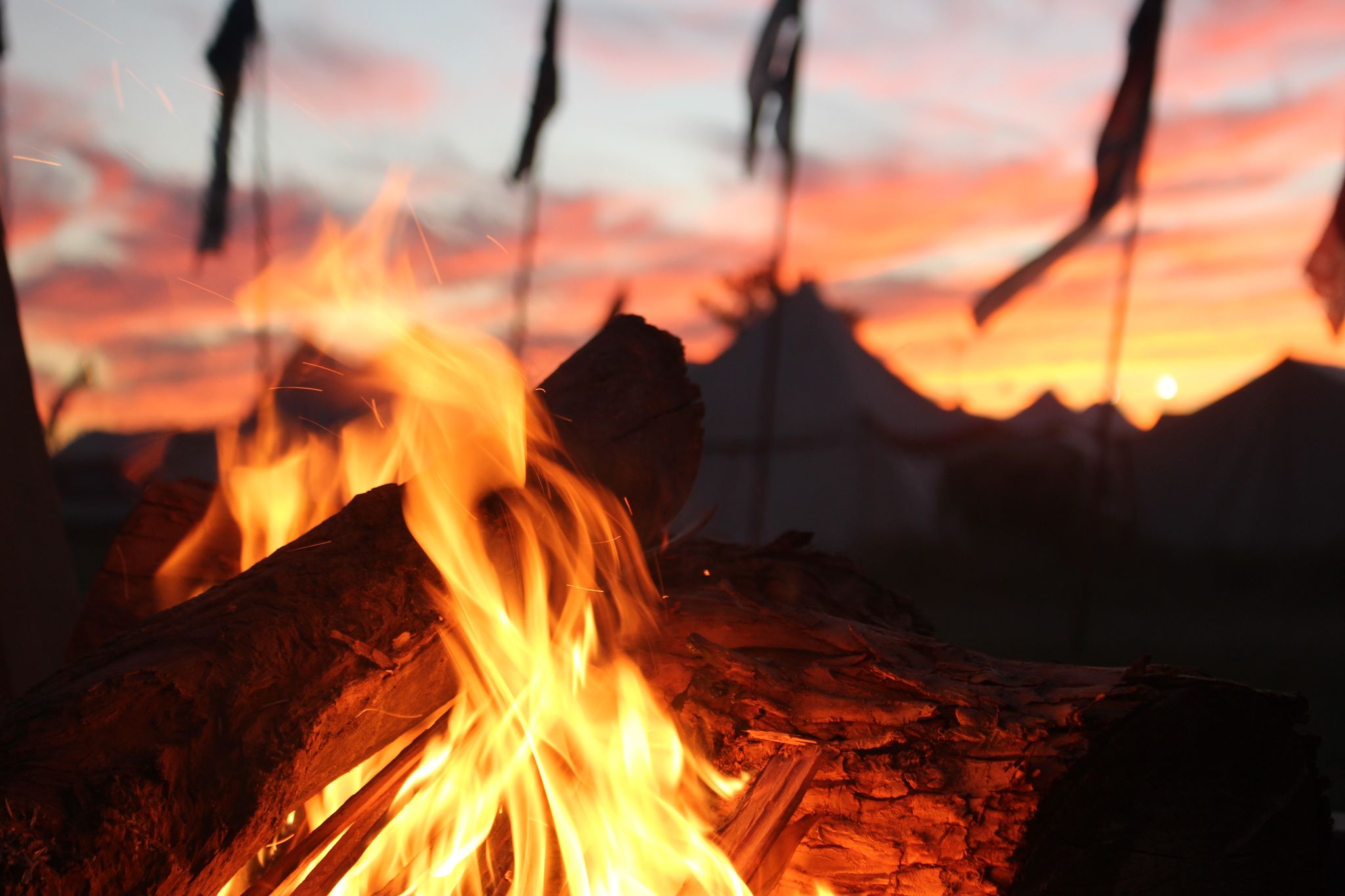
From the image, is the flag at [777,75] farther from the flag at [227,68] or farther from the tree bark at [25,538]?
the tree bark at [25,538]

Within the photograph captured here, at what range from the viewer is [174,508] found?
10.0 ft

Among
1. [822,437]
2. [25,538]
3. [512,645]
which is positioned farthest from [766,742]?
[822,437]

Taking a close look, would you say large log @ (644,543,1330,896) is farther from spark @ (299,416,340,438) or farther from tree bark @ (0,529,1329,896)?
spark @ (299,416,340,438)

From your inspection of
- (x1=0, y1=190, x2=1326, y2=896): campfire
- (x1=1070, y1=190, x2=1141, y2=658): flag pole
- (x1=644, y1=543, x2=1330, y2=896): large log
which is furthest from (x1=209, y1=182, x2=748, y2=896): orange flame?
(x1=1070, y1=190, x2=1141, y2=658): flag pole

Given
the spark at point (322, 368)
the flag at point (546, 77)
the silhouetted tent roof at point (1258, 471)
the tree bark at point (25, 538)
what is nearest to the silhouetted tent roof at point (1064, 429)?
the silhouetted tent roof at point (1258, 471)

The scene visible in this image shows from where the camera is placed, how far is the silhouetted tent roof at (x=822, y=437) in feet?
43.4

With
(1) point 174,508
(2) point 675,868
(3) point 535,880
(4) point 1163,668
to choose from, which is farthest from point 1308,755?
(1) point 174,508

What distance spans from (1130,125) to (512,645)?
8133mm

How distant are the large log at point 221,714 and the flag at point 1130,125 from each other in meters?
7.36

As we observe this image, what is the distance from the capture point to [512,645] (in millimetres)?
2145

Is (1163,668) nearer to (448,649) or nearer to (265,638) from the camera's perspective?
(448,649)

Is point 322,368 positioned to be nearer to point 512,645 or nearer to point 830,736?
point 512,645

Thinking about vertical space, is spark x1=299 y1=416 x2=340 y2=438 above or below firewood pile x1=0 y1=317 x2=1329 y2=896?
above

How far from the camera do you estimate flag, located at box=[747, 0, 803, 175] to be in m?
9.94
